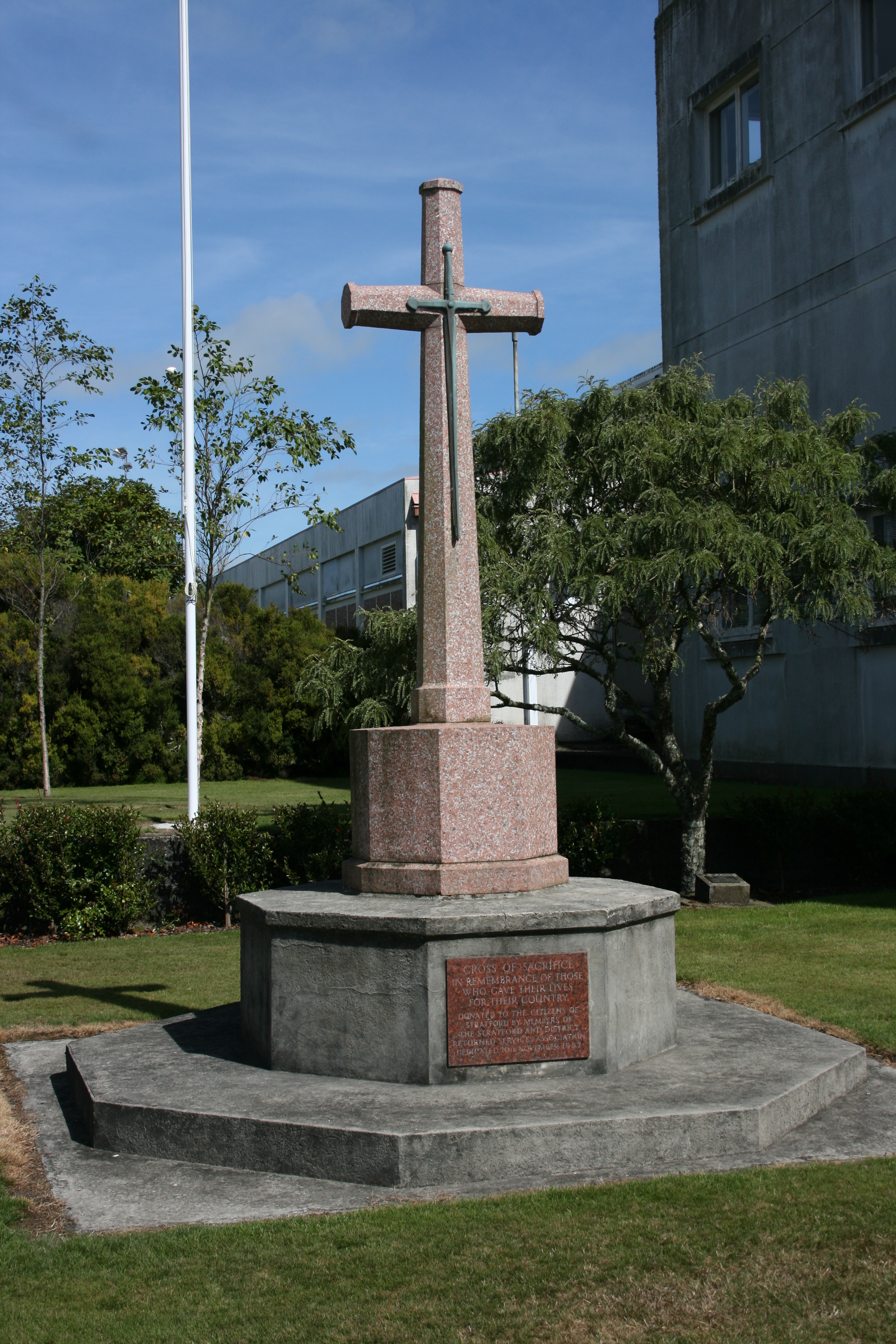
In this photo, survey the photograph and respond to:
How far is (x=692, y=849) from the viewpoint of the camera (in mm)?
13930

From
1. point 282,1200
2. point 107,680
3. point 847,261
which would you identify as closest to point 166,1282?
point 282,1200

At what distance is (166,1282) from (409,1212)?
95 centimetres

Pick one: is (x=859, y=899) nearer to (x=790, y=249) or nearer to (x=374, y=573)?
(x=790, y=249)

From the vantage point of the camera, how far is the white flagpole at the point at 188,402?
16.1 m

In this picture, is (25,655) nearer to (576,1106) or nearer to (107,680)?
(107,680)

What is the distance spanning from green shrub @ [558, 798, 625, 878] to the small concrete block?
1069mm

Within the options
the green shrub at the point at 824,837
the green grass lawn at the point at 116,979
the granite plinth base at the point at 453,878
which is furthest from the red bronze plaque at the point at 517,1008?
the green shrub at the point at 824,837

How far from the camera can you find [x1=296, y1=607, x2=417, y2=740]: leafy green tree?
41.5 feet

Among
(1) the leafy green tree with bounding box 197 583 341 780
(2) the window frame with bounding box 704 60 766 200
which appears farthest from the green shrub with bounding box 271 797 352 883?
(1) the leafy green tree with bounding box 197 583 341 780

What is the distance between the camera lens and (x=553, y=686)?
30.9 m

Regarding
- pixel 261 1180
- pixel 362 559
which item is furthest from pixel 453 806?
pixel 362 559

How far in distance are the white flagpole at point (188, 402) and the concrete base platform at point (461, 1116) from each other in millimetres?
10238

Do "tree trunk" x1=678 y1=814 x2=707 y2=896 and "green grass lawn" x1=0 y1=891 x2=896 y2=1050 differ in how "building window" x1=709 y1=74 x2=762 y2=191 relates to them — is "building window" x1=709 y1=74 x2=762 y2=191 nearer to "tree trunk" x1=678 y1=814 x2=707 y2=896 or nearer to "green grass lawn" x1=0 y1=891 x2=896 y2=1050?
"tree trunk" x1=678 y1=814 x2=707 y2=896

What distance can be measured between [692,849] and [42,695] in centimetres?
1673
